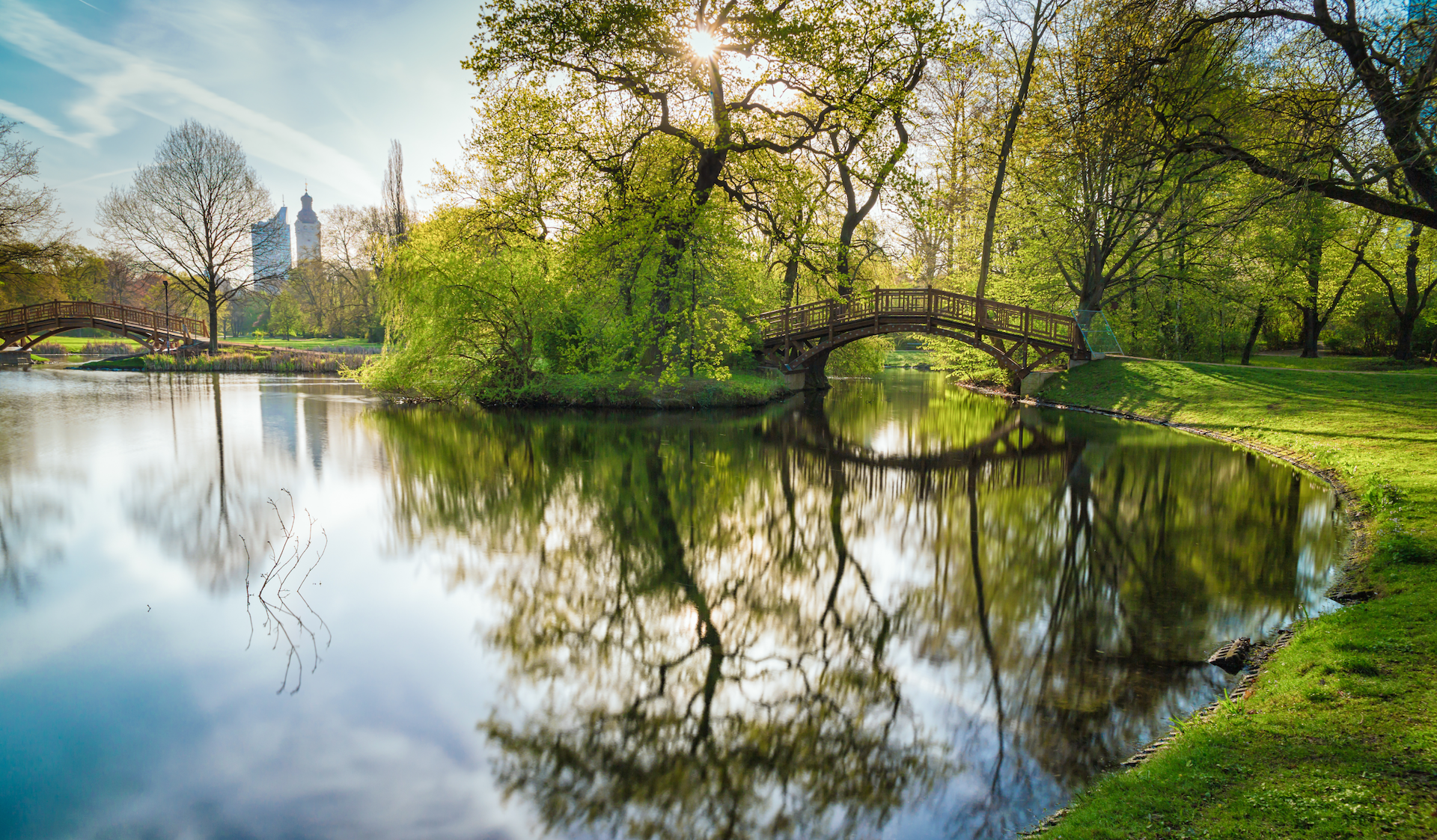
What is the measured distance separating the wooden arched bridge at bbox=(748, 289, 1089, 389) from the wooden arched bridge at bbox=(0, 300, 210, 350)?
3266 centimetres

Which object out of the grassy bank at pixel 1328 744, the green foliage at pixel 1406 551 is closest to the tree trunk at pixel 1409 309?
the grassy bank at pixel 1328 744

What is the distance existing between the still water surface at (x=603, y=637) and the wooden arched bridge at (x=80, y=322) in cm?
2979

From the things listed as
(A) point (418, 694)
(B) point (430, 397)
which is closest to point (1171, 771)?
(A) point (418, 694)

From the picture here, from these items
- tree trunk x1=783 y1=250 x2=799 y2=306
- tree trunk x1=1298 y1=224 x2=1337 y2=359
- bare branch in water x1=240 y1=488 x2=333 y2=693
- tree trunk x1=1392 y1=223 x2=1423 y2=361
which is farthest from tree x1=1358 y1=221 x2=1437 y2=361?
bare branch in water x1=240 y1=488 x2=333 y2=693

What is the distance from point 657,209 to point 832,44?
20.5ft

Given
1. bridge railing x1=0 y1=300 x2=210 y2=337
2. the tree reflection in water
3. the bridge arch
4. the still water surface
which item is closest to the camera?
the still water surface

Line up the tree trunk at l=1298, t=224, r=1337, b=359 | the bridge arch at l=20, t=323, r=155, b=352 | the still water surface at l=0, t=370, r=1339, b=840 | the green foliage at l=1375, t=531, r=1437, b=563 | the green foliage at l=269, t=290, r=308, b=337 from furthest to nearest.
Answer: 1. the green foliage at l=269, t=290, r=308, b=337
2. the bridge arch at l=20, t=323, r=155, b=352
3. the tree trunk at l=1298, t=224, r=1337, b=359
4. the green foliage at l=1375, t=531, r=1437, b=563
5. the still water surface at l=0, t=370, r=1339, b=840

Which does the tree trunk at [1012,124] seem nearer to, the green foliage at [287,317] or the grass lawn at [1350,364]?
the grass lawn at [1350,364]

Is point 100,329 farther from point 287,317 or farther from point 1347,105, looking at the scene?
point 1347,105

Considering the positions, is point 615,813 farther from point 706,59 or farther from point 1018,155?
point 1018,155

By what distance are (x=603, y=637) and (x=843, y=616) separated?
2.17 metres

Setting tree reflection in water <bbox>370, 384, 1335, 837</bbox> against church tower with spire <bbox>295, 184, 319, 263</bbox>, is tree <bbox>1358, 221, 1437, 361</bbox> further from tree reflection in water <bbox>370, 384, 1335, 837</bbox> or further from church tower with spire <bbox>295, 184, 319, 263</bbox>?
church tower with spire <bbox>295, 184, 319, 263</bbox>

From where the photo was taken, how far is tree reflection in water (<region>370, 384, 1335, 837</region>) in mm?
4137

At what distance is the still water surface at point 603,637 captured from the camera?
400 centimetres
